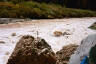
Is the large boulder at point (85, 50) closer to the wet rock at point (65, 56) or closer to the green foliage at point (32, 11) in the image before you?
the wet rock at point (65, 56)

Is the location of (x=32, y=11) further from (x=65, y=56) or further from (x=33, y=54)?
(x=33, y=54)

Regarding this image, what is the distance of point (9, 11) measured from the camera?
369 inches

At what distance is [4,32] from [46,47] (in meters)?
3.16

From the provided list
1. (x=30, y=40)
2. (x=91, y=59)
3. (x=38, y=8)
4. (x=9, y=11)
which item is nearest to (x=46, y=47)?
(x=30, y=40)

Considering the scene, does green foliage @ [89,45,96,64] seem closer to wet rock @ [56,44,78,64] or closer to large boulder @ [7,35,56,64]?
large boulder @ [7,35,56,64]

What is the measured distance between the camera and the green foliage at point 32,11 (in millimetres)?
9375

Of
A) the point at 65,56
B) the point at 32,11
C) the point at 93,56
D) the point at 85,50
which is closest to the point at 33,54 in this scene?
the point at 65,56

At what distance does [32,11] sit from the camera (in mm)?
9844

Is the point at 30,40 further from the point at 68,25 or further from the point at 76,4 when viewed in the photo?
the point at 76,4

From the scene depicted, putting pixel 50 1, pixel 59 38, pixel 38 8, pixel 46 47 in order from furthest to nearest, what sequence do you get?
pixel 50 1, pixel 38 8, pixel 59 38, pixel 46 47

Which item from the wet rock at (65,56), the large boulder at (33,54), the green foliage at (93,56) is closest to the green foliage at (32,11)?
the wet rock at (65,56)

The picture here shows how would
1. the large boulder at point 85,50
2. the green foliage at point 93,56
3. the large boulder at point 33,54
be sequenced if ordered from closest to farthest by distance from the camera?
the green foliage at point 93,56, the large boulder at point 85,50, the large boulder at point 33,54

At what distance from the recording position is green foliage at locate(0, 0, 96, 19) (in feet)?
30.8

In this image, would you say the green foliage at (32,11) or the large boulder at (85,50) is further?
the green foliage at (32,11)
